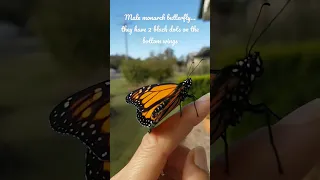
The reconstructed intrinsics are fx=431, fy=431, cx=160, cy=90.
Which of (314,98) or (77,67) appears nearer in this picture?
(77,67)

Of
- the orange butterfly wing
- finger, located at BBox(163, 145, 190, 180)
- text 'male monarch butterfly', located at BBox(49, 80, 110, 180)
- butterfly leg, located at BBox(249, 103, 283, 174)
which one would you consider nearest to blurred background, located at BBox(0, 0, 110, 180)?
text 'male monarch butterfly', located at BBox(49, 80, 110, 180)

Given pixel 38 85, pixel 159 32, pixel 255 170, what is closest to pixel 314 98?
pixel 255 170

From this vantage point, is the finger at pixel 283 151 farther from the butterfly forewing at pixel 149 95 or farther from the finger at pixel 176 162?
the butterfly forewing at pixel 149 95

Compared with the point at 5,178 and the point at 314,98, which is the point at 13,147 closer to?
the point at 5,178

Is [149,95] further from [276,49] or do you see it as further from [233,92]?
[276,49]

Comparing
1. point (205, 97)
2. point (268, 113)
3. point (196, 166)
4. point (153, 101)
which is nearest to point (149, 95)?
point (153, 101)

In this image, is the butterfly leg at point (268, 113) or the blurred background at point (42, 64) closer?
the blurred background at point (42, 64)

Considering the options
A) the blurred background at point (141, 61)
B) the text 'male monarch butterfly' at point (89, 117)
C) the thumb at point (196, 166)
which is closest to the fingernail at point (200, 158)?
the thumb at point (196, 166)
